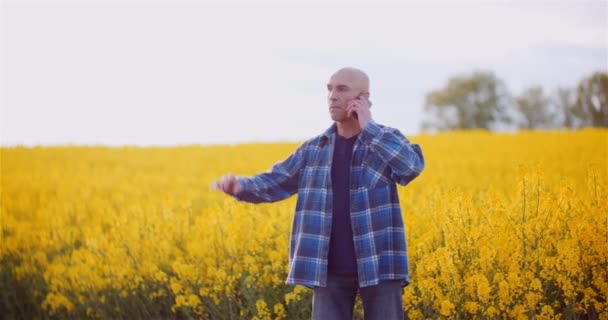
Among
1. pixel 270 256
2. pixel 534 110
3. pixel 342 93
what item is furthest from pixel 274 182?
pixel 534 110

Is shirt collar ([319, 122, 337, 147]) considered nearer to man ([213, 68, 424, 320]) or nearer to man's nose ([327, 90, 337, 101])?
Result: man ([213, 68, 424, 320])

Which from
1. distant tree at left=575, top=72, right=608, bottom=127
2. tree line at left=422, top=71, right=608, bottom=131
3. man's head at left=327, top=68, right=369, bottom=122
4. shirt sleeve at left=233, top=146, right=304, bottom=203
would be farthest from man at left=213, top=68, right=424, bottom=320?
tree line at left=422, top=71, right=608, bottom=131

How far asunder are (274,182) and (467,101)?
4072cm

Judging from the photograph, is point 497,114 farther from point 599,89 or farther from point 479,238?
point 479,238

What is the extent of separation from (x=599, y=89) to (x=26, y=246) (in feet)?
48.6

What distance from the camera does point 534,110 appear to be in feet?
117

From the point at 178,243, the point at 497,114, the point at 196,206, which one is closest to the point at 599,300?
the point at 178,243

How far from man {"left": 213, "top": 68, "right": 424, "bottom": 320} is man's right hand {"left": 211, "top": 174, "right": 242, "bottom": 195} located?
357 millimetres

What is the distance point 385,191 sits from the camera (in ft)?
11.0

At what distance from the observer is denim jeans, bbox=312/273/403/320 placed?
328 cm

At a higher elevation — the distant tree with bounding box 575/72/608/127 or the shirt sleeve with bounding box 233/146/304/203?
the distant tree with bounding box 575/72/608/127

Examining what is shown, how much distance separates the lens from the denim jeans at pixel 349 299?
3.28 meters

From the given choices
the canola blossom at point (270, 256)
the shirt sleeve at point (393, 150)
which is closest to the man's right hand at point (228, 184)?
the shirt sleeve at point (393, 150)

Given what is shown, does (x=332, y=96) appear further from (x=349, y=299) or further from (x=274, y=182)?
(x=349, y=299)
